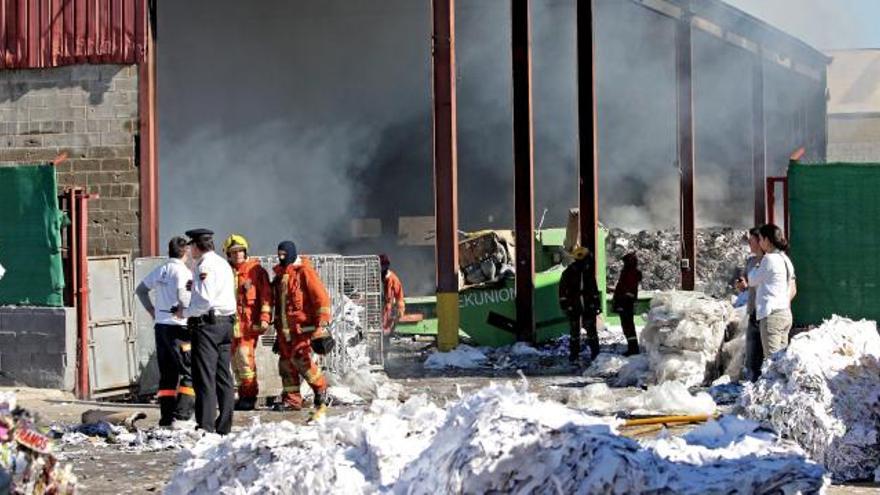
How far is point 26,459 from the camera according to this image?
5.45m

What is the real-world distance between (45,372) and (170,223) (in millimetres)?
16876

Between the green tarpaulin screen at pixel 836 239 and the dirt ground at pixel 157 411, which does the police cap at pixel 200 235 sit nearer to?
the dirt ground at pixel 157 411

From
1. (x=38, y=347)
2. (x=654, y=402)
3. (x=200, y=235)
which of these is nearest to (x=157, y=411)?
(x=38, y=347)

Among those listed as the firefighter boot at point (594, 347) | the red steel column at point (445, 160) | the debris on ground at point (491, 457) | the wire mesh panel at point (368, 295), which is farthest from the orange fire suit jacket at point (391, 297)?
the debris on ground at point (491, 457)

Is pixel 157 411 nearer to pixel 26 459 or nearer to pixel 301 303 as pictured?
pixel 301 303

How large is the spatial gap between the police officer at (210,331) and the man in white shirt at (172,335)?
34 cm

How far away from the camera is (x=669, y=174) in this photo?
3841cm

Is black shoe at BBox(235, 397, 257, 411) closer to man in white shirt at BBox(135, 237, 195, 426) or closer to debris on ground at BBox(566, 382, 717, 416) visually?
man in white shirt at BBox(135, 237, 195, 426)

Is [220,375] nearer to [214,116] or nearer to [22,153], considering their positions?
[22,153]

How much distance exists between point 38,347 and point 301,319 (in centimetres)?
289

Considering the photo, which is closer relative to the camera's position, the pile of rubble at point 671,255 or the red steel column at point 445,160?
the red steel column at point 445,160

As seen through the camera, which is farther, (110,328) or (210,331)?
(110,328)

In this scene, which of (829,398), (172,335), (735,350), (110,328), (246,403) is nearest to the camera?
(829,398)

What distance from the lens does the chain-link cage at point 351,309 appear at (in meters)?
13.4
